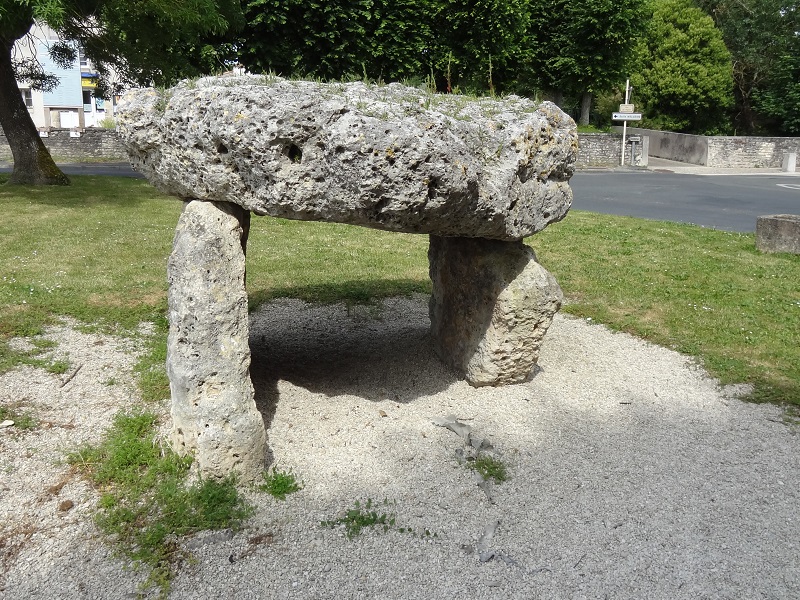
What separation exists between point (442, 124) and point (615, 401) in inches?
131

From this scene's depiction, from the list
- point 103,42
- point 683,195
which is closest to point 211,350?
point 103,42

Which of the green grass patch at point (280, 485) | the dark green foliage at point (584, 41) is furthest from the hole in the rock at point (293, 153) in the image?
the dark green foliage at point (584, 41)

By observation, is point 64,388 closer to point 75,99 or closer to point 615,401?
point 615,401

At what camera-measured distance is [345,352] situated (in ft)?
24.5

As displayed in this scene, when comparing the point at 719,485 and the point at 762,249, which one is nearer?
the point at 719,485

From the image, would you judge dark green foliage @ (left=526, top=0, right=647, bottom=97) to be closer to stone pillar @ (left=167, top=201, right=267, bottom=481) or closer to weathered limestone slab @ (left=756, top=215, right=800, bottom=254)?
weathered limestone slab @ (left=756, top=215, right=800, bottom=254)

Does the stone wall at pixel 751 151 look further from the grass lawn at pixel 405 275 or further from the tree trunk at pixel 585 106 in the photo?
the grass lawn at pixel 405 275

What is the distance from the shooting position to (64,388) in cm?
639

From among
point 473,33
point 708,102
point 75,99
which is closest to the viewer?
point 473,33

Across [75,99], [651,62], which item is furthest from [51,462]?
[75,99]

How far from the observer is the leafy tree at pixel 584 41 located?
34250 millimetres

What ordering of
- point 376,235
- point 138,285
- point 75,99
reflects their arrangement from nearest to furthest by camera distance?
point 138,285 < point 376,235 < point 75,99

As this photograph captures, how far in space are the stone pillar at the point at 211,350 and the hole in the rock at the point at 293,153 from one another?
77 cm

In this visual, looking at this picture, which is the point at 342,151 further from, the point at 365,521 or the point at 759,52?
the point at 759,52
